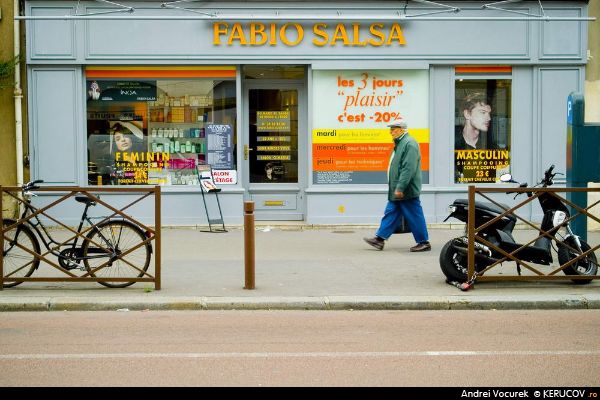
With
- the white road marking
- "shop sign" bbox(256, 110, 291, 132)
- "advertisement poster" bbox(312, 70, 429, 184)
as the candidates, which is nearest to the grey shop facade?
"advertisement poster" bbox(312, 70, 429, 184)

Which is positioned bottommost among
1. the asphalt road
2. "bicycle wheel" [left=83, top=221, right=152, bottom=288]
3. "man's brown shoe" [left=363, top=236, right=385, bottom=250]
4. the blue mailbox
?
the asphalt road

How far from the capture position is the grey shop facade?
15266 millimetres

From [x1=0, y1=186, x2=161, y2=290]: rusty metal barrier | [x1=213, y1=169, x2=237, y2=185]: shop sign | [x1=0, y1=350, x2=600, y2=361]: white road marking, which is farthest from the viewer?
[x1=213, y1=169, x2=237, y2=185]: shop sign

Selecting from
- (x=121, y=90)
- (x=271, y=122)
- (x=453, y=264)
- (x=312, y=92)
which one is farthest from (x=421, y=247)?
(x=121, y=90)

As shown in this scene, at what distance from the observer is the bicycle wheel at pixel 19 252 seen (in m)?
9.55

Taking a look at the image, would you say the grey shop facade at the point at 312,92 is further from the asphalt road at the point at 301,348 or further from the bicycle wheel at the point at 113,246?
the asphalt road at the point at 301,348

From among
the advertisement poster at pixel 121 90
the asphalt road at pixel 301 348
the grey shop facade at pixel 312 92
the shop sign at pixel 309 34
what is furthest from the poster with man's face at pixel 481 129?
the asphalt road at pixel 301 348

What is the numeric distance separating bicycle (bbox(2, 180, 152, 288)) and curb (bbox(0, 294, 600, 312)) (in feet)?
2.20

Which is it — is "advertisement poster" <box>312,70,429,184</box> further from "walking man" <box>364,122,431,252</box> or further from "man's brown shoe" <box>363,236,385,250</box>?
"man's brown shoe" <box>363,236,385,250</box>

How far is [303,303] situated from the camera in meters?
8.98

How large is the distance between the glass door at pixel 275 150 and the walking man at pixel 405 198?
3.73 meters

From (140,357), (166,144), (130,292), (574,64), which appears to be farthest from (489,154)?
(140,357)

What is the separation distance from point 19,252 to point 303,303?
3.39 metres
